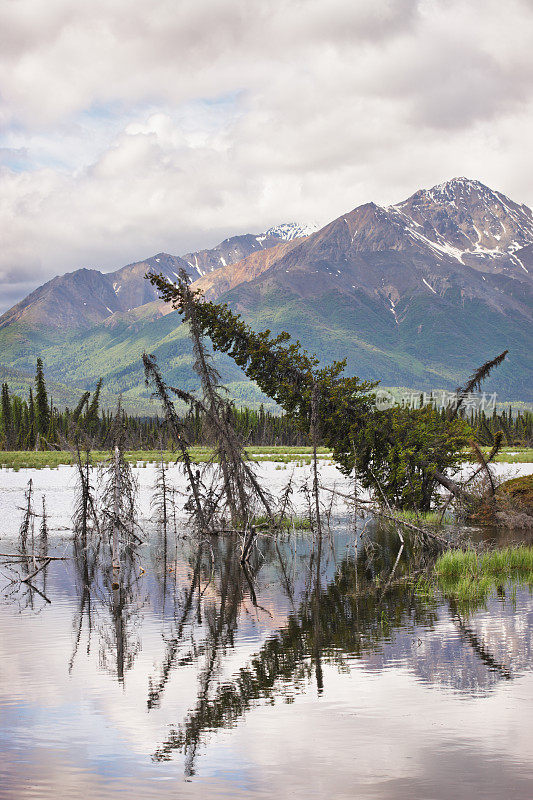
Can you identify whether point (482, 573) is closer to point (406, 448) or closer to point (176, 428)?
point (406, 448)

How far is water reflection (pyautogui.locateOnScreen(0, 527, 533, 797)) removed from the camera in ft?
43.2

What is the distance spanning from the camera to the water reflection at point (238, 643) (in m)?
13.2

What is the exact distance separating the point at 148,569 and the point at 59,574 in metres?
3.19

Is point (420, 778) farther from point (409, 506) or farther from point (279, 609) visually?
point (409, 506)

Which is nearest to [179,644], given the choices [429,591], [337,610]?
[337,610]

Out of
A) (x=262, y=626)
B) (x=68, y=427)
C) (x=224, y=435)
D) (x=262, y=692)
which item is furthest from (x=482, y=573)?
(x=68, y=427)

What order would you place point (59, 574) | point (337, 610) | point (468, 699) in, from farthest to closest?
point (59, 574), point (337, 610), point (468, 699)

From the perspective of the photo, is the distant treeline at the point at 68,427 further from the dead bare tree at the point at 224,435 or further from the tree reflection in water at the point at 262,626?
the tree reflection in water at the point at 262,626

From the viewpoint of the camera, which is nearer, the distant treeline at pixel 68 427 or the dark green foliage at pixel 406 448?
the dark green foliage at pixel 406 448

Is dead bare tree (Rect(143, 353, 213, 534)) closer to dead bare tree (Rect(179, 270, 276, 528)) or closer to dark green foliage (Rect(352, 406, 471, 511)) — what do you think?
dead bare tree (Rect(179, 270, 276, 528))

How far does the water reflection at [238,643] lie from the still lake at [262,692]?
5cm

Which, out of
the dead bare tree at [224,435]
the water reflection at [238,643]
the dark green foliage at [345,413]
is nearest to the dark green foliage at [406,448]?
the dark green foliage at [345,413]

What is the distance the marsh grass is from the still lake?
752mm

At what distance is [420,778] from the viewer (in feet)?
33.9
